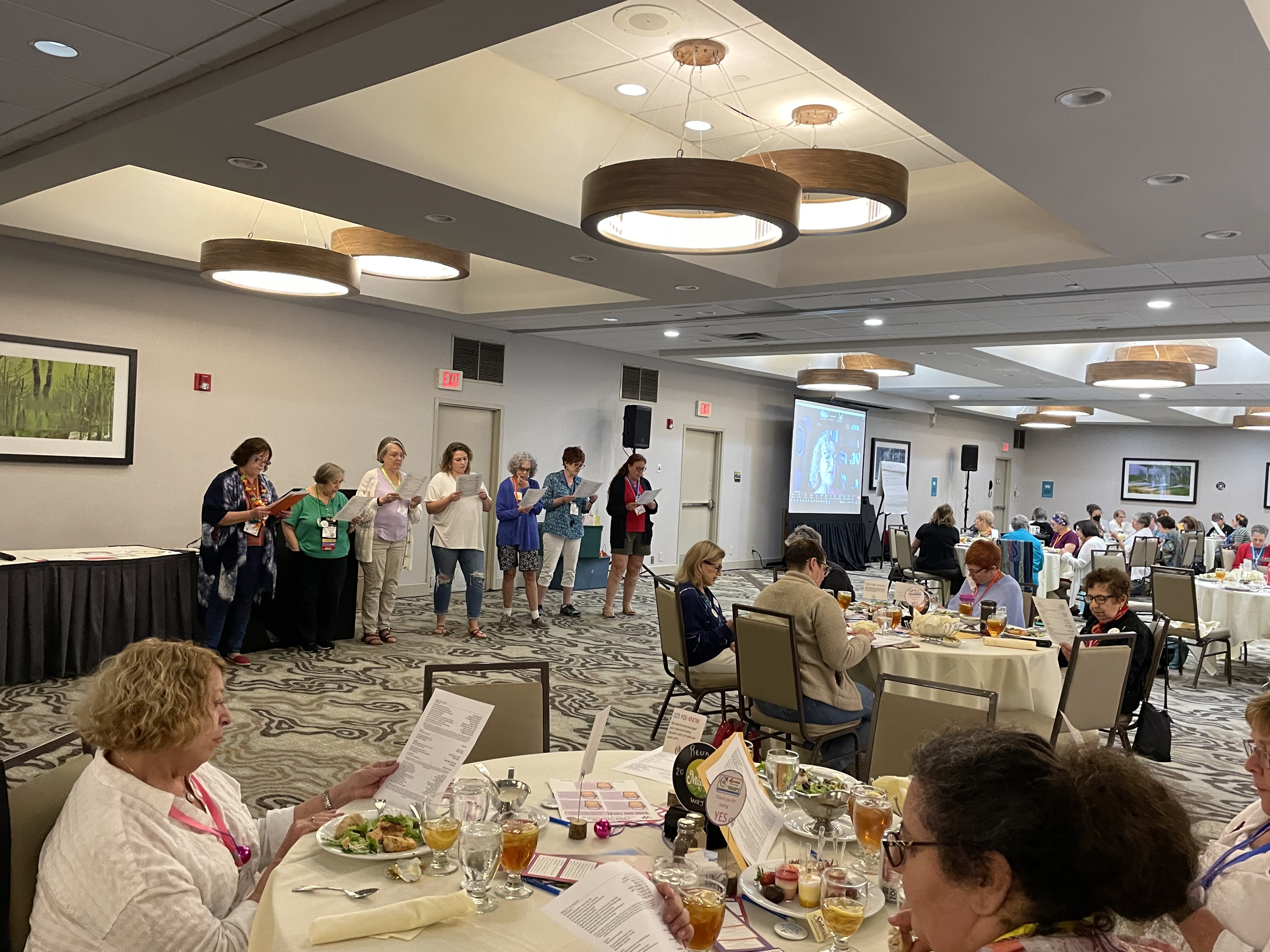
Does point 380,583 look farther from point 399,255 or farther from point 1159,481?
point 1159,481

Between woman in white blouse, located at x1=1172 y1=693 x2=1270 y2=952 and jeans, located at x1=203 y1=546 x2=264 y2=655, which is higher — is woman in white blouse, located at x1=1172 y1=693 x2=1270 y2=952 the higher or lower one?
the higher one

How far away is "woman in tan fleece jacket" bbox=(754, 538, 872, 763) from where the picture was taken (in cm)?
434

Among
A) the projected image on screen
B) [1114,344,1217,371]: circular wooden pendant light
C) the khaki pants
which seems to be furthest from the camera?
the projected image on screen

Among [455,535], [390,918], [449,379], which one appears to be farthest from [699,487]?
[390,918]

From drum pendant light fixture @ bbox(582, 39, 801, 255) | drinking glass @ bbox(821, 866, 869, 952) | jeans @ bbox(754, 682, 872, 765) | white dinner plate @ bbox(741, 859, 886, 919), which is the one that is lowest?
jeans @ bbox(754, 682, 872, 765)

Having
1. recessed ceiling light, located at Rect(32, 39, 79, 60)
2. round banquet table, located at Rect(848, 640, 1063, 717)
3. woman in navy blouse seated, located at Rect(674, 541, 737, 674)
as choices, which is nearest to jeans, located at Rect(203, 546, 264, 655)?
woman in navy blouse seated, located at Rect(674, 541, 737, 674)

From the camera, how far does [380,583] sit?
7.75m

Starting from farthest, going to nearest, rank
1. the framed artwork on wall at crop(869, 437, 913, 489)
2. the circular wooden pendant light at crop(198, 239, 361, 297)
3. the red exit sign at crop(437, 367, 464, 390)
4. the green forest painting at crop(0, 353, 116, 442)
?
the framed artwork on wall at crop(869, 437, 913, 489)
the red exit sign at crop(437, 367, 464, 390)
the green forest painting at crop(0, 353, 116, 442)
the circular wooden pendant light at crop(198, 239, 361, 297)

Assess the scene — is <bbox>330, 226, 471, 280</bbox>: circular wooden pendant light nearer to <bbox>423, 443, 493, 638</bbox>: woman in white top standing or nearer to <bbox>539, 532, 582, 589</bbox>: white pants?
<bbox>423, 443, 493, 638</bbox>: woman in white top standing

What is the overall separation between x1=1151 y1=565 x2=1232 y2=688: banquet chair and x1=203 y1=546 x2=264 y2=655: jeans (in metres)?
7.24

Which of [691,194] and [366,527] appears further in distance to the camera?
[366,527]

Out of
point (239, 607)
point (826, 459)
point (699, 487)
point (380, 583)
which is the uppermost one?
point (826, 459)

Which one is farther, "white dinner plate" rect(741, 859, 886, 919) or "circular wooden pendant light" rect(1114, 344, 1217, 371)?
"circular wooden pendant light" rect(1114, 344, 1217, 371)

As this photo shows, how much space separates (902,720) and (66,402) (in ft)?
23.0
